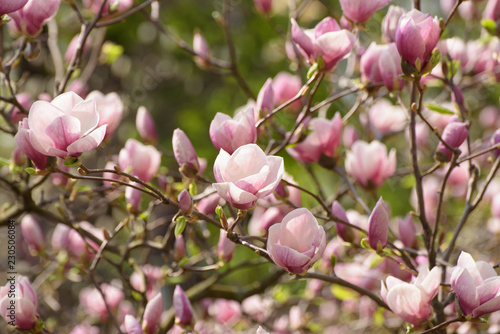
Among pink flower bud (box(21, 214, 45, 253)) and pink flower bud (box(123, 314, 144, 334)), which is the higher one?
pink flower bud (box(123, 314, 144, 334))

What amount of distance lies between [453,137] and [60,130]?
69 centimetres

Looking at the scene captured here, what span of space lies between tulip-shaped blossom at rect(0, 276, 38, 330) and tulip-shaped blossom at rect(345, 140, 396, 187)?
0.73m

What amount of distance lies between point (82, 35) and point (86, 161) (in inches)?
81.7

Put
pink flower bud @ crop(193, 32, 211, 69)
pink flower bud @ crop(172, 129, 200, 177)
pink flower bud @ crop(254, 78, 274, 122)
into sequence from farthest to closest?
pink flower bud @ crop(193, 32, 211, 69)
pink flower bud @ crop(254, 78, 274, 122)
pink flower bud @ crop(172, 129, 200, 177)

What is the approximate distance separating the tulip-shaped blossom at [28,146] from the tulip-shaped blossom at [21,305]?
11.0 inches

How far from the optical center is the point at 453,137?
3.24 ft

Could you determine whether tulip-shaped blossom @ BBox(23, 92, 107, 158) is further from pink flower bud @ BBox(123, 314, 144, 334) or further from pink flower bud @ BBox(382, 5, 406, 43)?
pink flower bud @ BBox(382, 5, 406, 43)

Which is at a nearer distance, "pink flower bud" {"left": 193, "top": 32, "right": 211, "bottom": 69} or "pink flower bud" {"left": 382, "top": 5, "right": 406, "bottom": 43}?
"pink flower bud" {"left": 382, "top": 5, "right": 406, "bottom": 43}

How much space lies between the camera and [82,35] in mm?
1129

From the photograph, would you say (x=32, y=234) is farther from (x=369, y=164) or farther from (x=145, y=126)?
(x=369, y=164)

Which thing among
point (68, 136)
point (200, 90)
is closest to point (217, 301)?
point (68, 136)

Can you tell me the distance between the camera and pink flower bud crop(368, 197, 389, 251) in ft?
2.86

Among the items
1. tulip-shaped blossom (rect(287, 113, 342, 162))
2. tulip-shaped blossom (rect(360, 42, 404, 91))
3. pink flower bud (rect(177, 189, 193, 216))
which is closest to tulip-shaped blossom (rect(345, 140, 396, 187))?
tulip-shaped blossom (rect(287, 113, 342, 162))

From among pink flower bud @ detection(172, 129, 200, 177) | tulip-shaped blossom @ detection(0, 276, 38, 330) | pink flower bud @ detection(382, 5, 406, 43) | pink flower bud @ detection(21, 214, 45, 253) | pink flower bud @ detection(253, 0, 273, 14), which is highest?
pink flower bud @ detection(382, 5, 406, 43)
